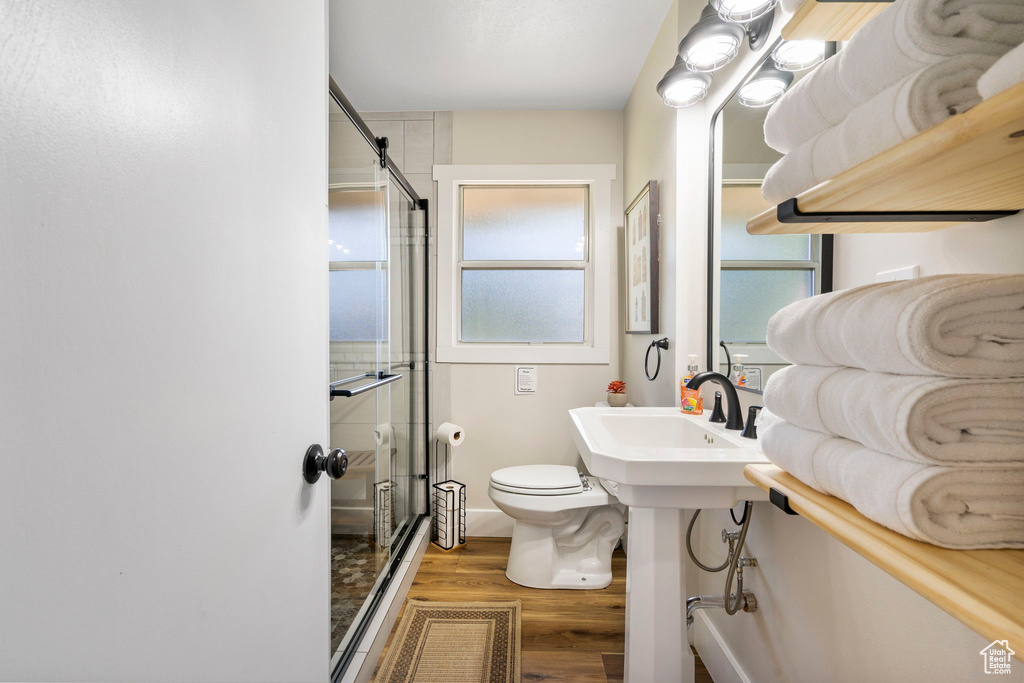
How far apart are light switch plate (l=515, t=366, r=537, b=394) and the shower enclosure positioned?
1.95ft

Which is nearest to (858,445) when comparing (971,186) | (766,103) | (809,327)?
(809,327)

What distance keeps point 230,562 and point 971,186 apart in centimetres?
95

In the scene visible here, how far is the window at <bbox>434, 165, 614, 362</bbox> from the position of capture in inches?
110

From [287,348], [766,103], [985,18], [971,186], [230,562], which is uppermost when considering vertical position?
[766,103]

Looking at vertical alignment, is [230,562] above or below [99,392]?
below

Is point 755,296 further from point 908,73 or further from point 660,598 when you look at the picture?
point 908,73

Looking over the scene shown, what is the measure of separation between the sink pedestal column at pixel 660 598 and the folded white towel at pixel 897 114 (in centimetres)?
91

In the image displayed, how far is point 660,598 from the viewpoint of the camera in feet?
4.09

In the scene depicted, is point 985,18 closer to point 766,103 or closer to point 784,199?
point 784,199

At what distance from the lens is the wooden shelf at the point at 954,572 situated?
37 centimetres

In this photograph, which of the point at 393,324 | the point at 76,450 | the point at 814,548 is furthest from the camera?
the point at 393,324

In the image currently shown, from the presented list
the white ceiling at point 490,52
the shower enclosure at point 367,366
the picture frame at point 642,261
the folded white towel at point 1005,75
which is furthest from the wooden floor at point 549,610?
the white ceiling at point 490,52

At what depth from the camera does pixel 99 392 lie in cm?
41

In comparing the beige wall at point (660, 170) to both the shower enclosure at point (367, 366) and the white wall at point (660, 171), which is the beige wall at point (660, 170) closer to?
the white wall at point (660, 171)
